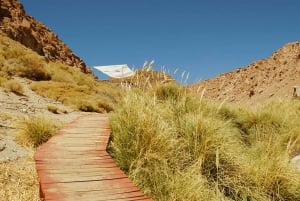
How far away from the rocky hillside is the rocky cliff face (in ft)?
38.1

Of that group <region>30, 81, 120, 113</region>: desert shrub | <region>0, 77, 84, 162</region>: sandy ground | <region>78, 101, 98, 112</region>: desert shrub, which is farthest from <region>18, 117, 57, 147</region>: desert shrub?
<region>78, 101, 98, 112</region>: desert shrub

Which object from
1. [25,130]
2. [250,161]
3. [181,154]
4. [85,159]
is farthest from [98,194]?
[25,130]

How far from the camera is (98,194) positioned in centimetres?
361

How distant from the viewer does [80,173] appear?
415 centimetres

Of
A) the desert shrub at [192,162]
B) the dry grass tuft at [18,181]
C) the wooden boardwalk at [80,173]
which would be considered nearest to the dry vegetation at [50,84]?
the dry grass tuft at [18,181]

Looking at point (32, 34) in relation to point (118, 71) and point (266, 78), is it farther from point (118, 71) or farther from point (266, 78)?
point (118, 71)

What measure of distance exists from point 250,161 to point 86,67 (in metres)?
33.0

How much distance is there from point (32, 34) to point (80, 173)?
2701 cm

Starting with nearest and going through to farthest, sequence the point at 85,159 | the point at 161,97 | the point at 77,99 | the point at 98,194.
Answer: the point at 98,194 → the point at 85,159 → the point at 161,97 → the point at 77,99

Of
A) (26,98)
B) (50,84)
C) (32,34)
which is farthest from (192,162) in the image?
(32,34)

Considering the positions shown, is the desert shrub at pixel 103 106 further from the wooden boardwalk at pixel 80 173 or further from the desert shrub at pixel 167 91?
the wooden boardwalk at pixel 80 173

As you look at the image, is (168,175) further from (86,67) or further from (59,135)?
(86,67)

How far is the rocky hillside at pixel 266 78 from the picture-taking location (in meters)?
34.3

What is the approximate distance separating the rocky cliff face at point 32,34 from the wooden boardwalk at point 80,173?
23.2 metres
